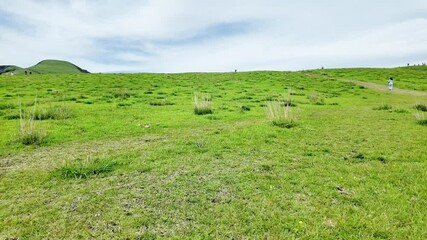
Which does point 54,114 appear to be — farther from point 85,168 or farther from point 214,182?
point 214,182

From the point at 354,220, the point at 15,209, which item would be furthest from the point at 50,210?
the point at 354,220

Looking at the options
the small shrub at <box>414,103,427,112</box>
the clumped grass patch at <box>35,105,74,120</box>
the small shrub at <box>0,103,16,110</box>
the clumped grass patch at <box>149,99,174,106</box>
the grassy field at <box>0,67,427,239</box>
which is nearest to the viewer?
the grassy field at <box>0,67,427,239</box>

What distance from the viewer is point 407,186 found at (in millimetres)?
7160

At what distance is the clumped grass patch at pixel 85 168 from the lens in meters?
7.92

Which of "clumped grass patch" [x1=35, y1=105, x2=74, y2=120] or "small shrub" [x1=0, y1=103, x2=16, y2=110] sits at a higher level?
"small shrub" [x1=0, y1=103, x2=16, y2=110]

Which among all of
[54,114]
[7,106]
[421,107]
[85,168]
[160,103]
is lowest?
Answer: [421,107]

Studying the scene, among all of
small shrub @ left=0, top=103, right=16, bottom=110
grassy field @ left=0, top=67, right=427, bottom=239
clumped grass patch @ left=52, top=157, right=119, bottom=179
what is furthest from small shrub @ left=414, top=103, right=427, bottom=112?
small shrub @ left=0, top=103, right=16, bottom=110

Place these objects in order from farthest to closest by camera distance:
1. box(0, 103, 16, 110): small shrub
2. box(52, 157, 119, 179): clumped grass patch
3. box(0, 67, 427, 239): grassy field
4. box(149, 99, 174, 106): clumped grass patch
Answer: box(149, 99, 174, 106): clumped grass patch
box(0, 103, 16, 110): small shrub
box(52, 157, 119, 179): clumped grass patch
box(0, 67, 427, 239): grassy field

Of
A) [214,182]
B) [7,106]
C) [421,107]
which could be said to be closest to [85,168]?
[214,182]

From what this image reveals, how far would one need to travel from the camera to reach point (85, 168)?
323 inches

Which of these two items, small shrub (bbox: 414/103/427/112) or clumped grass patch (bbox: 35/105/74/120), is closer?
clumped grass patch (bbox: 35/105/74/120)

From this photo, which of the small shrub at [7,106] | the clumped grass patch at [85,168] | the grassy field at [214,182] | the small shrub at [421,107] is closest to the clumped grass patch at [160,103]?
the small shrub at [7,106]

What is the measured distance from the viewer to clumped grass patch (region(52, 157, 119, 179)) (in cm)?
792

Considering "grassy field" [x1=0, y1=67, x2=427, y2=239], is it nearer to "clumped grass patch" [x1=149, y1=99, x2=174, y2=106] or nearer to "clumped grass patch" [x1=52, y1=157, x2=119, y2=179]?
"clumped grass patch" [x1=52, y1=157, x2=119, y2=179]
